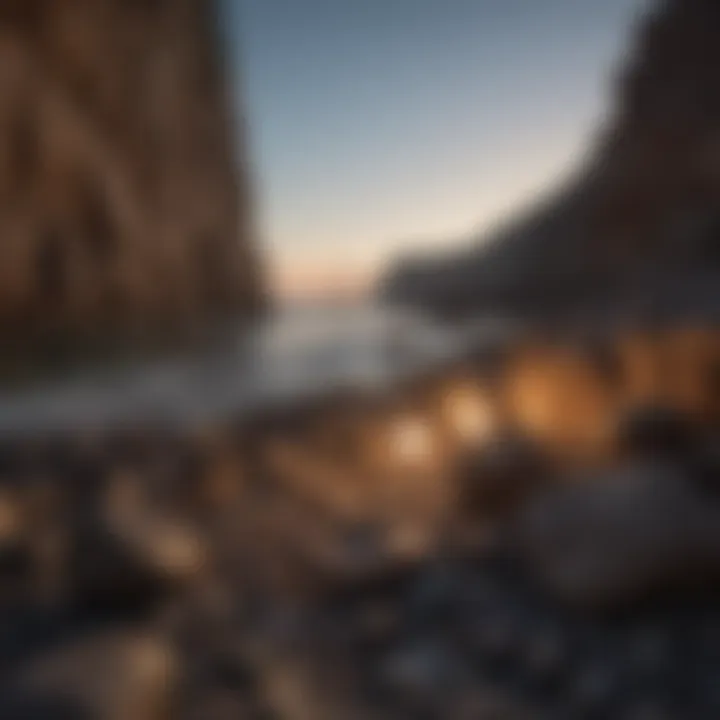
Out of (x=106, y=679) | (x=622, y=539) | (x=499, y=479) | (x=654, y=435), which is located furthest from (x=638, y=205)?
(x=106, y=679)

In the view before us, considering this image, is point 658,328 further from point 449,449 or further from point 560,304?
point 560,304

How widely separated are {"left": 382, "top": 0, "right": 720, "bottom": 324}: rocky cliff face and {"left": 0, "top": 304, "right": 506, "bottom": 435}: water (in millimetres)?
4426

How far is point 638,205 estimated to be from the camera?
13000 mm

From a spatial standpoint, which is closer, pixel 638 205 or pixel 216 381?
pixel 216 381

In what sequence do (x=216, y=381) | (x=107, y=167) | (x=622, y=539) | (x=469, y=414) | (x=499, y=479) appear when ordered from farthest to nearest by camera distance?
(x=107, y=167), (x=216, y=381), (x=469, y=414), (x=499, y=479), (x=622, y=539)

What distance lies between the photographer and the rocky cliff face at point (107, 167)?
5.31 meters

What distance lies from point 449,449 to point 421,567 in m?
1.32

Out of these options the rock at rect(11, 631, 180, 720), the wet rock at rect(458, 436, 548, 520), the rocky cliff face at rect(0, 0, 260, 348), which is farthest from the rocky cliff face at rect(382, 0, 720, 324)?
the rock at rect(11, 631, 180, 720)

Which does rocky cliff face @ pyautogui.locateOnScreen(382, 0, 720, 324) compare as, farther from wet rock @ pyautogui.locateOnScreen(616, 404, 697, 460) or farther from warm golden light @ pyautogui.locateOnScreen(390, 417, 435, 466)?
warm golden light @ pyautogui.locateOnScreen(390, 417, 435, 466)

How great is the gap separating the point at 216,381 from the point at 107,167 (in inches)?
120

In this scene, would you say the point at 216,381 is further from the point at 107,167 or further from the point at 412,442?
the point at 107,167

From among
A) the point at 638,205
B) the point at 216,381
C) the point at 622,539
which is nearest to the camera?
the point at 622,539

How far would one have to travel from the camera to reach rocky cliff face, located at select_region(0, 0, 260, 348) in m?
5.31

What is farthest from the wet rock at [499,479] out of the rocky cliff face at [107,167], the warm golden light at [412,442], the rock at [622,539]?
the rocky cliff face at [107,167]
